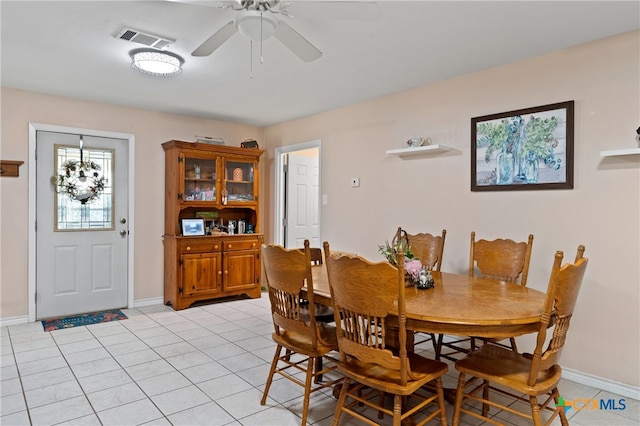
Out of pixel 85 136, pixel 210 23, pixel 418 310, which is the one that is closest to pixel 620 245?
pixel 418 310

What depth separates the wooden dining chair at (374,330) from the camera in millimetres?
1755

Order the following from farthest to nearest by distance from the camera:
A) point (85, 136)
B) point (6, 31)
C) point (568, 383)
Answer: point (85, 136), point (568, 383), point (6, 31)

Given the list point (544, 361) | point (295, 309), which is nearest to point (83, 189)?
point (295, 309)

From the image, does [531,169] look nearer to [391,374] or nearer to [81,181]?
[391,374]

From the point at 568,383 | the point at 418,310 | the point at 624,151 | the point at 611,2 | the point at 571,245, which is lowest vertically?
the point at 568,383

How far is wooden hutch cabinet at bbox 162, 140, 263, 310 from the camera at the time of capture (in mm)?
4680

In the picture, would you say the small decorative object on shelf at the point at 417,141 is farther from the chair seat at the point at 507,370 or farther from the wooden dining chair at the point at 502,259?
the chair seat at the point at 507,370

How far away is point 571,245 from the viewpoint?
286 centimetres

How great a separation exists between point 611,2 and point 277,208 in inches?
168

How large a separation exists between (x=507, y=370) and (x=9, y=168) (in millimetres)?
4667

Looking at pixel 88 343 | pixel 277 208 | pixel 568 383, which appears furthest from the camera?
pixel 277 208

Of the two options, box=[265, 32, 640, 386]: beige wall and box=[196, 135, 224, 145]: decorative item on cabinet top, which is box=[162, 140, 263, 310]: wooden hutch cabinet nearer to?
box=[196, 135, 224, 145]: decorative item on cabinet top

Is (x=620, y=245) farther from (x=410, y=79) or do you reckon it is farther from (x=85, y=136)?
(x=85, y=136)

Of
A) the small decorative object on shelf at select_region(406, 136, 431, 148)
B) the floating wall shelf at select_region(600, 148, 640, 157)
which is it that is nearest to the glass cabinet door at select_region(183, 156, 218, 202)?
the small decorative object on shelf at select_region(406, 136, 431, 148)
